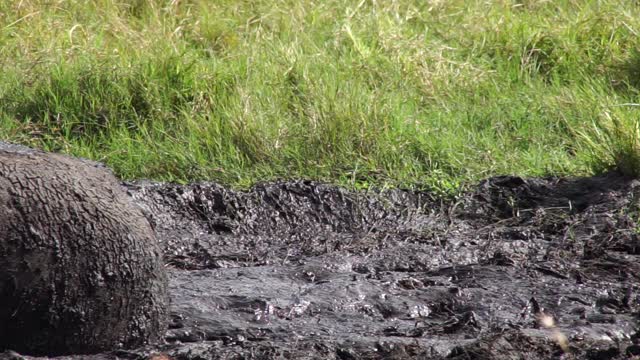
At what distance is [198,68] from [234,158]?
2.91 ft

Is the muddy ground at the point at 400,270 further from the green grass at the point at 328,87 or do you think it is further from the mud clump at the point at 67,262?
the green grass at the point at 328,87

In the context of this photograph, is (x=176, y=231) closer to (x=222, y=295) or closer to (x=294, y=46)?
(x=222, y=295)

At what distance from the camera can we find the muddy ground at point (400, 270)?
352 cm

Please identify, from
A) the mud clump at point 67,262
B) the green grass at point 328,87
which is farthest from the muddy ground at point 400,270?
the green grass at point 328,87

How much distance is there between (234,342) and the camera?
3494 mm

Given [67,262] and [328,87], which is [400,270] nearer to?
[67,262]

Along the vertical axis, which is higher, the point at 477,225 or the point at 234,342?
the point at 234,342

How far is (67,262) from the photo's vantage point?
310cm

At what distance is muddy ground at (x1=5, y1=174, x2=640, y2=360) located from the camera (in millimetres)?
3516

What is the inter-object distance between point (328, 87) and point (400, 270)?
6.23 ft

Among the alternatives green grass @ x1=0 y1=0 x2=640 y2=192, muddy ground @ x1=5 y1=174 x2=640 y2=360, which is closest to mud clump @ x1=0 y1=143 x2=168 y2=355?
muddy ground @ x1=5 y1=174 x2=640 y2=360

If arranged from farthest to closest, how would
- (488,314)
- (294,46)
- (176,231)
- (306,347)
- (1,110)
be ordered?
(294,46) → (1,110) → (176,231) → (488,314) → (306,347)

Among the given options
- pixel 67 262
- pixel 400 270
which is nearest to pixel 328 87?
pixel 400 270

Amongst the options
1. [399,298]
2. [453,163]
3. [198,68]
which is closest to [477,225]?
[453,163]
